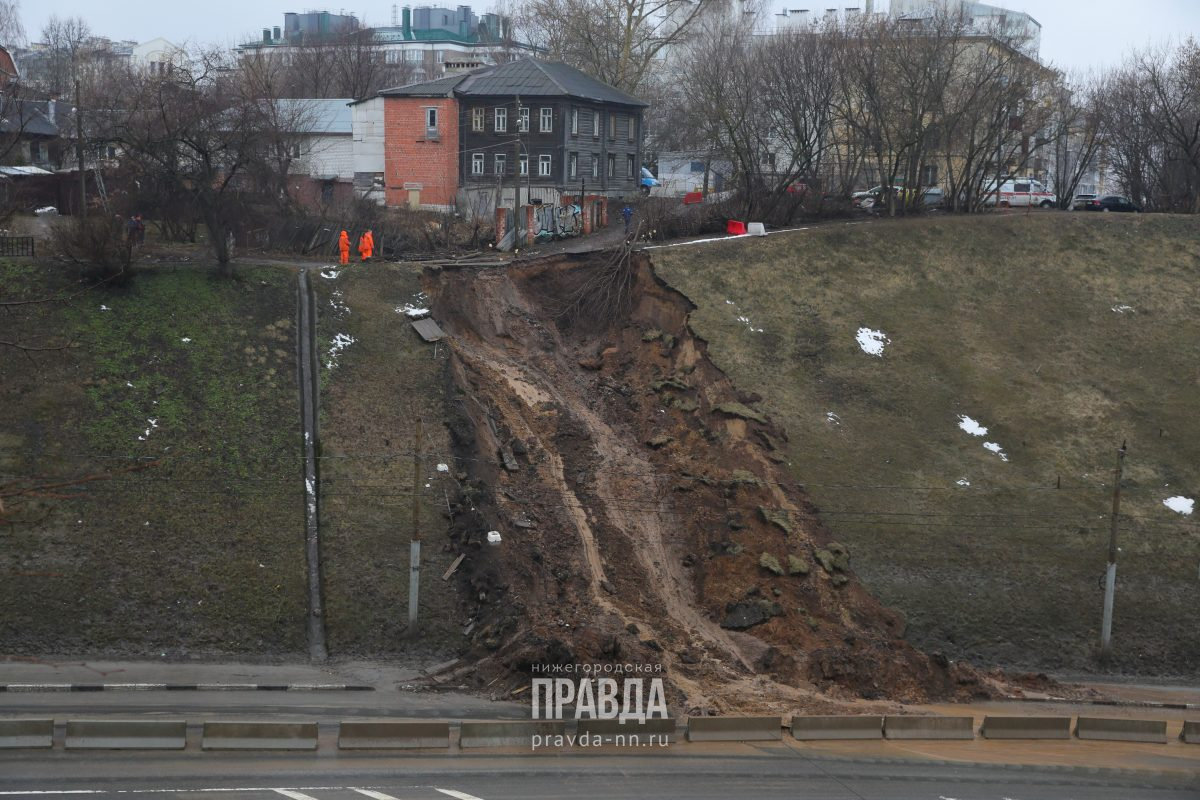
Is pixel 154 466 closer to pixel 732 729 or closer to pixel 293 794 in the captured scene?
pixel 293 794

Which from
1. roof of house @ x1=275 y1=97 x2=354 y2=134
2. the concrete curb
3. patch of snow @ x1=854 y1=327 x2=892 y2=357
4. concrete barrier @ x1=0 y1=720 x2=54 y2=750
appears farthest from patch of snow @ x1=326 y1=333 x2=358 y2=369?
roof of house @ x1=275 y1=97 x2=354 y2=134

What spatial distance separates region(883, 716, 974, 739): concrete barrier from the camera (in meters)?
17.6

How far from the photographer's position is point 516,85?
156ft

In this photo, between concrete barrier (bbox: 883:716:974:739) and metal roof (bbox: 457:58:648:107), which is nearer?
concrete barrier (bbox: 883:716:974:739)

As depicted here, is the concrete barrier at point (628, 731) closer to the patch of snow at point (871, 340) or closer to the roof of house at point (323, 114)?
the patch of snow at point (871, 340)

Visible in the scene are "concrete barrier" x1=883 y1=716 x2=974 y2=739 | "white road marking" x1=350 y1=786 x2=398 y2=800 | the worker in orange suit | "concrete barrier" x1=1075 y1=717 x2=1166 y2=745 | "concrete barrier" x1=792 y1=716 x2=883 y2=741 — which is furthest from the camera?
the worker in orange suit

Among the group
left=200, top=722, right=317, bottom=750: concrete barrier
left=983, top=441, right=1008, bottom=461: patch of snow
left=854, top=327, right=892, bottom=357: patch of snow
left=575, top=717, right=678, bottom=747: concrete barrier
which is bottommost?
left=575, top=717, right=678, bottom=747: concrete barrier

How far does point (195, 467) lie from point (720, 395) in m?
13.2

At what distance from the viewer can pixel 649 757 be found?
53.6 feet

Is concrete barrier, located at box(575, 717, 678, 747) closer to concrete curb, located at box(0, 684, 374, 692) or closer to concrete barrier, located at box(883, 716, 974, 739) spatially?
concrete barrier, located at box(883, 716, 974, 739)

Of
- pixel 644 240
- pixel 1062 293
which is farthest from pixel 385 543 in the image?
pixel 1062 293

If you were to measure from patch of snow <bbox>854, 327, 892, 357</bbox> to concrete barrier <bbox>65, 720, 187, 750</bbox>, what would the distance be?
22.5m

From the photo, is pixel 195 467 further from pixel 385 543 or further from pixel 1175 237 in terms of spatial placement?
pixel 1175 237

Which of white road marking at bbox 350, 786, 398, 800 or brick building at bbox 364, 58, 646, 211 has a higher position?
brick building at bbox 364, 58, 646, 211
